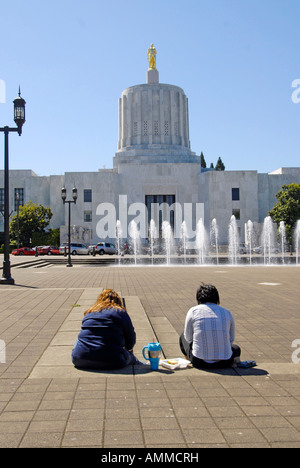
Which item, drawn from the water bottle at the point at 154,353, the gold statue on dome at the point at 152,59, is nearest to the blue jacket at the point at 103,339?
the water bottle at the point at 154,353

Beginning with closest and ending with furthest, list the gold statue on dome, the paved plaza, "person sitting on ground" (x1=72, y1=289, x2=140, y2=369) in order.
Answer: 1. the paved plaza
2. "person sitting on ground" (x1=72, y1=289, x2=140, y2=369)
3. the gold statue on dome

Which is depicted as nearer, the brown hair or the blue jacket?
the blue jacket

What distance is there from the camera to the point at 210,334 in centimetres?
527

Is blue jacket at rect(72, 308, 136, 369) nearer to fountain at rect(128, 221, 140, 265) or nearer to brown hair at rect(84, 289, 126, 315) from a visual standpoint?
brown hair at rect(84, 289, 126, 315)

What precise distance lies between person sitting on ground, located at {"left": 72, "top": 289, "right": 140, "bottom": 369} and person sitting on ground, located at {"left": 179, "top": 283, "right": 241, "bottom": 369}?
74 centimetres

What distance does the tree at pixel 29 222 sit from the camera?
2537 inches

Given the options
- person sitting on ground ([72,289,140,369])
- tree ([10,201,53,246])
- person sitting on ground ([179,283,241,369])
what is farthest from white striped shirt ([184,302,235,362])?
tree ([10,201,53,246])

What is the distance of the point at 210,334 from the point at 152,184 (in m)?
62.6

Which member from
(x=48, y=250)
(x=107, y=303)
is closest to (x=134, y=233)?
(x=48, y=250)

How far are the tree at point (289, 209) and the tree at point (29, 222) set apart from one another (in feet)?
106

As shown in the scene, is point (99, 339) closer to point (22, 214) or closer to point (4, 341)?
point (4, 341)

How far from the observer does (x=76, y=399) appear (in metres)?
4.36

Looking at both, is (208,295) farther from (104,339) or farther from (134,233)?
(134,233)

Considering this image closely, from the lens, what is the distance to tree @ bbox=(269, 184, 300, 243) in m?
57.1
